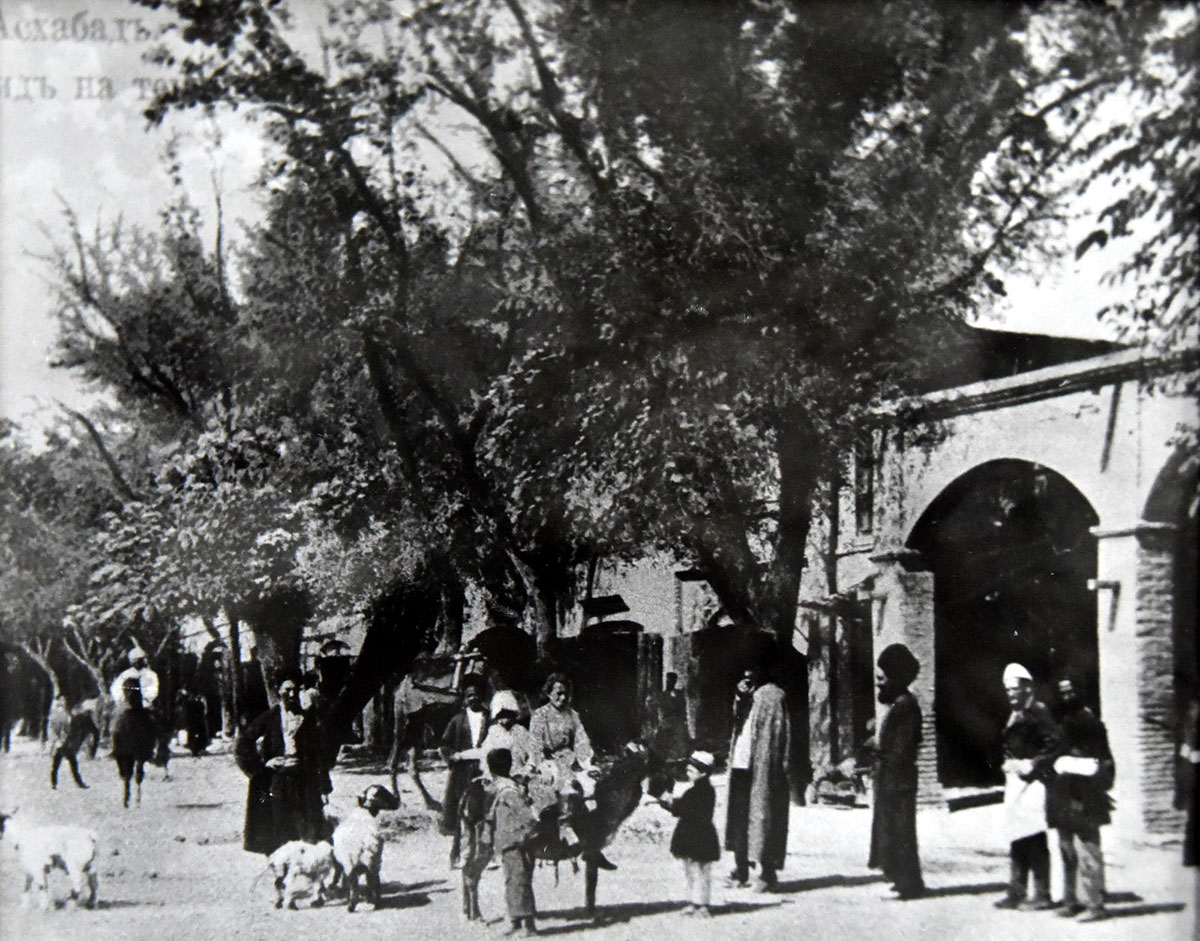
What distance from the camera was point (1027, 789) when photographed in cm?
639

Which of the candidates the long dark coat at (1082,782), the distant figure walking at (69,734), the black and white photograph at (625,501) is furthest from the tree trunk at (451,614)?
the long dark coat at (1082,782)

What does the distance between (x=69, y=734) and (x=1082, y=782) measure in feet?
17.5

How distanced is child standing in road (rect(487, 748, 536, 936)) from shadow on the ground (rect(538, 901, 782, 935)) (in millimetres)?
120

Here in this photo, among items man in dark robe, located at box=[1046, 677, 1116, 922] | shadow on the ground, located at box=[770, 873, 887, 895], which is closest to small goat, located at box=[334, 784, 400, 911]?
shadow on the ground, located at box=[770, 873, 887, 895]

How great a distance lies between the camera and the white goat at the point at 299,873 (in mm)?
7094

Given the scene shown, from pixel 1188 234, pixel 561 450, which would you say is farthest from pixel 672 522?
pixel 1188 234

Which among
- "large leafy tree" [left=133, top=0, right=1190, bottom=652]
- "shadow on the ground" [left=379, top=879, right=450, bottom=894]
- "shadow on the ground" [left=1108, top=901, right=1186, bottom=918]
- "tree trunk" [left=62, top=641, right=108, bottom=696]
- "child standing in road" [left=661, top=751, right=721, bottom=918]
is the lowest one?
"shadow on the ground" [left=379, top=879, right=450, bottom=894]

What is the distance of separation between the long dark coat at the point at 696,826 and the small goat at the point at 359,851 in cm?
158

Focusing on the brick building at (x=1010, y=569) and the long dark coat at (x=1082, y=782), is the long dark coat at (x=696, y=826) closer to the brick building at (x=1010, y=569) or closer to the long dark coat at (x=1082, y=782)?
the brick building at (x=1010, y=569)

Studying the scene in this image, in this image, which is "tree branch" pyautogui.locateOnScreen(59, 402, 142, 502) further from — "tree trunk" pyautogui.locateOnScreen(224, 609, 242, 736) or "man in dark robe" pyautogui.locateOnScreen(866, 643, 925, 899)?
"man in dark robe" pyautogui.locateOnScreen(866, 643, 925, 899)

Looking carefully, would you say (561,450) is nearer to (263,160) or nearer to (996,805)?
(263,160)

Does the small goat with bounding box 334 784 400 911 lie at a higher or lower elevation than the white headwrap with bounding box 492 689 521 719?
lower

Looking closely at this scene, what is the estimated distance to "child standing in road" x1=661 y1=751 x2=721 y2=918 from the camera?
6727 millimetres

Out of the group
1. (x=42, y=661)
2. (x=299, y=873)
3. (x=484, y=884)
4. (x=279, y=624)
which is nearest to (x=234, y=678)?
(x=279, y=624)
